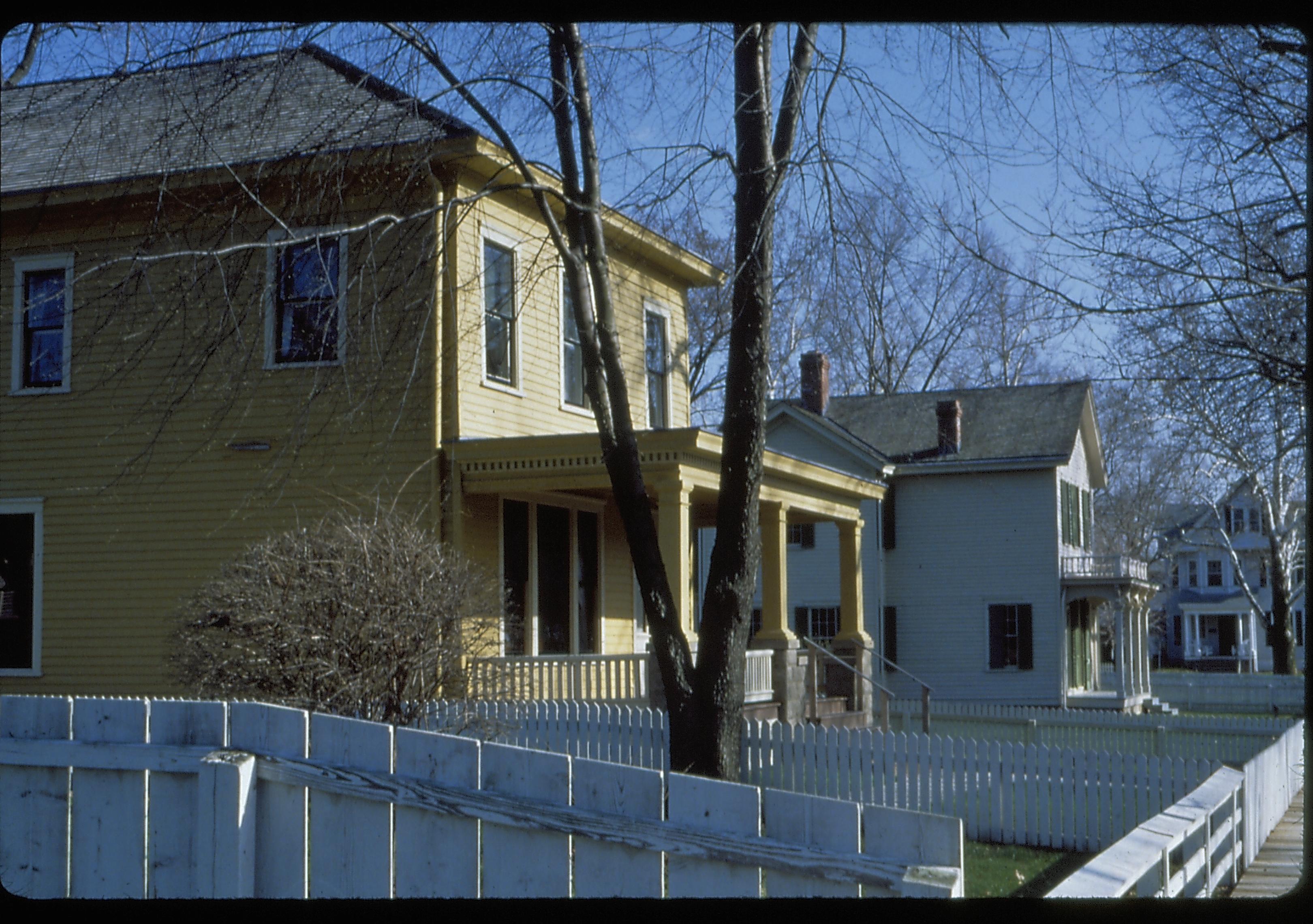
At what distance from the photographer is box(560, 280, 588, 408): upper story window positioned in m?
17.7

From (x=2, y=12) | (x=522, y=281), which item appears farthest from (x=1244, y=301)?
(x=2, y=12)

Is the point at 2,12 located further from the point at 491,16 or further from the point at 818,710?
the point at 818,710

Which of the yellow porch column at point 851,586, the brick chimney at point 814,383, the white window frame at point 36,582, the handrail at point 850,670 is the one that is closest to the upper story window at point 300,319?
the white window frame at point 36,582

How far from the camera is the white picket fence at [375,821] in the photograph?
4141 mm

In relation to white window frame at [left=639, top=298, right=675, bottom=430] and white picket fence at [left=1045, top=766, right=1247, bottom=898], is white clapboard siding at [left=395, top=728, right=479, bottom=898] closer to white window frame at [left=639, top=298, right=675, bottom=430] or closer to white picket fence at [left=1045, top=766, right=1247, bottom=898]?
white picket fence at [left=1045, top=766, right=1247, bottom=898]

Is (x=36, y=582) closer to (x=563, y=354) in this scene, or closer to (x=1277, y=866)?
(x=563, y=354)

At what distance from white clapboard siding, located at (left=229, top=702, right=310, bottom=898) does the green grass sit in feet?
18.5

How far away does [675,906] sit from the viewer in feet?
14.1

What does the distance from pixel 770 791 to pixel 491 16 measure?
18.5 ft

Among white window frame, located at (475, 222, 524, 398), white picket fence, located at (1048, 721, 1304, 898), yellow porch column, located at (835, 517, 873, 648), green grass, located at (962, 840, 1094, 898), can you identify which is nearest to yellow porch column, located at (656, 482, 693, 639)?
white window frame, located at (475, 222, 524, 398)

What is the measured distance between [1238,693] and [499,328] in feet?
81.7

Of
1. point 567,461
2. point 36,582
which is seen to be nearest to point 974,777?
point 567,461

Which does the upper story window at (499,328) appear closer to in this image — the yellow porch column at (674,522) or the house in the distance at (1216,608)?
the yellow porch column at (674,522)

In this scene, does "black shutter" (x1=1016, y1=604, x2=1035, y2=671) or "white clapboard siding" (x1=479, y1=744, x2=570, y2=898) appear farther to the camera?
"black shutter" (x1=1016, y1=604, x2=1035, y2=671)
